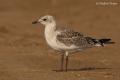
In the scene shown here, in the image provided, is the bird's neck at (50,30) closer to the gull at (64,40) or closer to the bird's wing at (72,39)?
the gull at (64,40)

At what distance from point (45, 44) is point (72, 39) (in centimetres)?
556

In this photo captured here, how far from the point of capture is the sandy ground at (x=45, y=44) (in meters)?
17.3

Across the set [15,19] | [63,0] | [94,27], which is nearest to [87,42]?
[94,27]

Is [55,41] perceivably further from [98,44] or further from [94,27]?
[94,27]

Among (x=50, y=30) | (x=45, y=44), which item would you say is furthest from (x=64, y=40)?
(x=45, y=44)

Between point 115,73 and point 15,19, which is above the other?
point 15,19

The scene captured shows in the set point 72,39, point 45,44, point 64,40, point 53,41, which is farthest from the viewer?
point 45,44

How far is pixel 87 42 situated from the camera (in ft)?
60.2

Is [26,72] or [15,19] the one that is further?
[15,19]

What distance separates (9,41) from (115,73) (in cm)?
789

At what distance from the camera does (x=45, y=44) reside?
77.8ft

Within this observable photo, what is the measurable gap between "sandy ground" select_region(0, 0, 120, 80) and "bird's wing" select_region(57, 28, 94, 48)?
0.70m

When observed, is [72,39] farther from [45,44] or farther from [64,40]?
[45,44]

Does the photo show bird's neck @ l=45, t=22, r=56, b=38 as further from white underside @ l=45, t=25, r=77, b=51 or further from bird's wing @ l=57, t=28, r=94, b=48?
bird's wing @ l=57, t=28, r=94, b=48
